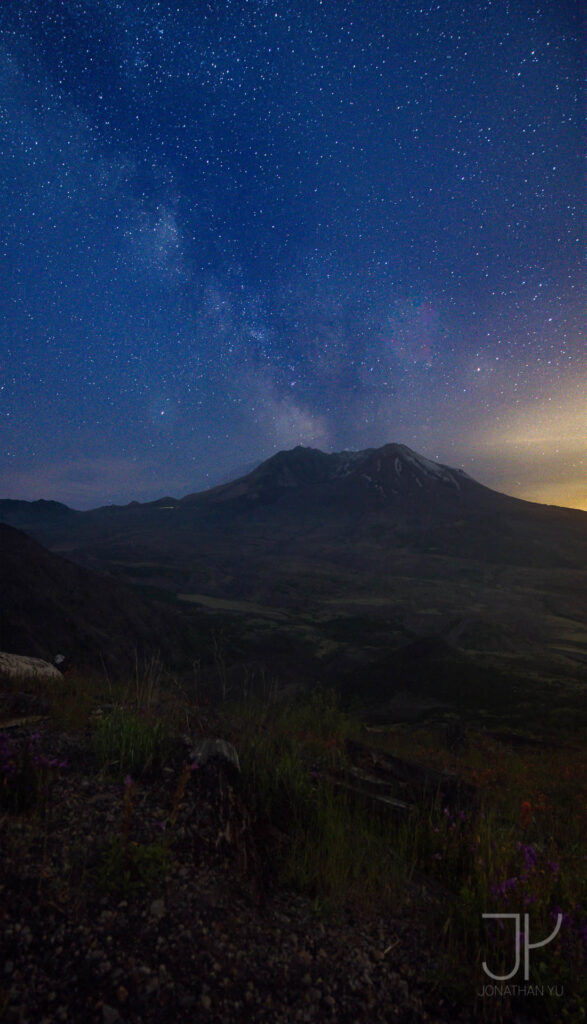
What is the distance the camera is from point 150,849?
285 centimetres

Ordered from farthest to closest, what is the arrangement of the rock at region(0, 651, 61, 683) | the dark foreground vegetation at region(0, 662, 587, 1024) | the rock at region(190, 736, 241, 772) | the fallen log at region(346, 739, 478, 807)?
1. the rock at region(0, 651, 61, 683)
2. the fallen log at region(346, 739, 478, 807)
3. the rock at region(190, 736, 241, 772)
4. the dark foreground vegetation at region(0, 662, 587, 1024)

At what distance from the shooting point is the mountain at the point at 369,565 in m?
26.0

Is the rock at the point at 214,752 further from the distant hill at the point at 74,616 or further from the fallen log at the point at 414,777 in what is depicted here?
the distant hill at the point at 74,616

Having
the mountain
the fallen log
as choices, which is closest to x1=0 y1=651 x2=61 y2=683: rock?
the fallen log

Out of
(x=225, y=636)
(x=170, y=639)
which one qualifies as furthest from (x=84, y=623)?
(x=225, y=636)

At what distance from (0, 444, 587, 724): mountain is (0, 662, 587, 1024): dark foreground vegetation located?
16633 millimetres

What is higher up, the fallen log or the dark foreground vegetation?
the dark foreground vegetation

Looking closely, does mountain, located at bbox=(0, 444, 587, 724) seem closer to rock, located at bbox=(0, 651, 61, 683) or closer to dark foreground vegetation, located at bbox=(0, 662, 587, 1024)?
rock, located at bbox=(0, 651, 61, 683)

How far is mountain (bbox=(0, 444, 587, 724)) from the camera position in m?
26.0

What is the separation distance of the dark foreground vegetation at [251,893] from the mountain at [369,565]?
1663cm

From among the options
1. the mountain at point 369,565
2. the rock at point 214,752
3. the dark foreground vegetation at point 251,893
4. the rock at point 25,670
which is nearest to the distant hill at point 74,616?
the rock at point 25,670

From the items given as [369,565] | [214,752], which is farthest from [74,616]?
[369,565]

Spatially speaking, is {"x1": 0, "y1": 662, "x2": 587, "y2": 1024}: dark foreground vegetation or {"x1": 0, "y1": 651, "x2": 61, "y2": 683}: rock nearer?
{"x1": 0, "y1": 662, "x2": 587, "y2": 1024}: dark foreground vegetation

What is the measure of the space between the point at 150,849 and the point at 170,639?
2292 centimetres
